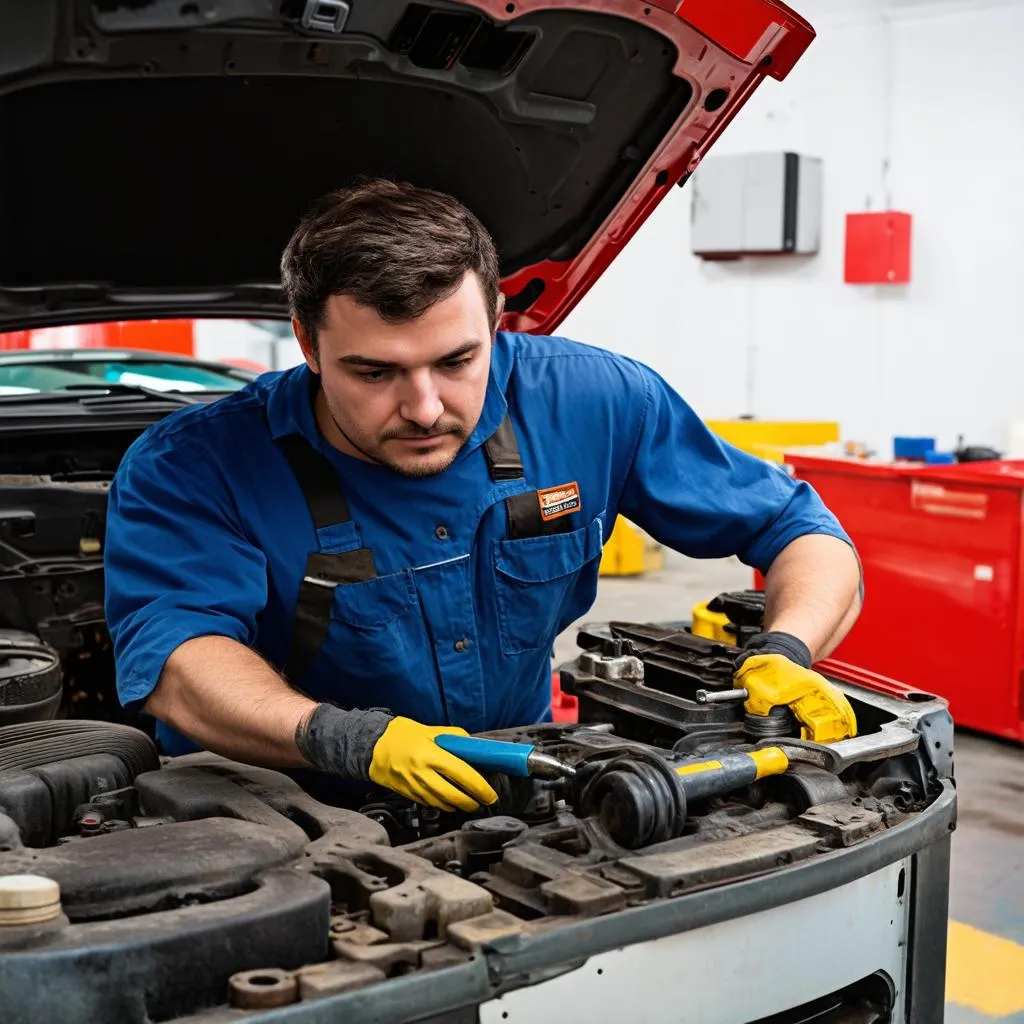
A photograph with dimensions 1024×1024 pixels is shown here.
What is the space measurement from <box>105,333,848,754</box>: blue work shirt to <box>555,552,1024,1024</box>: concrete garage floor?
3.66 ft

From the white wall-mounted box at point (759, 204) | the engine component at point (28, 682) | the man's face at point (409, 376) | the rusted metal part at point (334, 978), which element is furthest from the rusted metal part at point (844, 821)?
the white wall-mounted box at point (759, 204)

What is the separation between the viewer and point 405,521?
1829mm

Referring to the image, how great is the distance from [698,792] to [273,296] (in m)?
1.60

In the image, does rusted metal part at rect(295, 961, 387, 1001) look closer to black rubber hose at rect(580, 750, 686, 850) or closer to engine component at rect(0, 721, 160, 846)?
black rubber hose at rect(580, 750, 686, 850)

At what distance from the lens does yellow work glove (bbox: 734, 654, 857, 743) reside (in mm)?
1664

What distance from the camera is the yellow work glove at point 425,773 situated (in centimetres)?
142

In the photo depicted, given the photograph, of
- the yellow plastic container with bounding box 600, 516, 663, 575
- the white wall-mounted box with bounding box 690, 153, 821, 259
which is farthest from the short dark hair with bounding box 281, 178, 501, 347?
the white wall-mounted box with bounding box 690, 153, 821, 259

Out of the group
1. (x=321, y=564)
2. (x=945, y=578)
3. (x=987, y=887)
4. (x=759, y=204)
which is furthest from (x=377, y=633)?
(x=759, y=204)

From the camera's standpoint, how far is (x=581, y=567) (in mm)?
2037

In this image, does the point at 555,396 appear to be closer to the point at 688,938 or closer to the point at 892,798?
the point at 892,798

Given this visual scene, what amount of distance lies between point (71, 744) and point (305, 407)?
561 mm

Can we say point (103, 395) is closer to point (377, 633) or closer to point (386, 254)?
point (377, 633)

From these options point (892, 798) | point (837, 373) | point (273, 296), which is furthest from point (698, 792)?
point (837, 373)

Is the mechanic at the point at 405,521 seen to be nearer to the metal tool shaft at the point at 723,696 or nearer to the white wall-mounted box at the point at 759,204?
the metal tool shaft at the point at 723,696
